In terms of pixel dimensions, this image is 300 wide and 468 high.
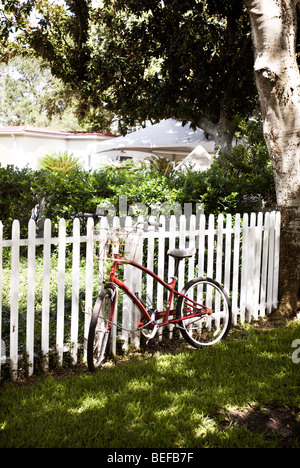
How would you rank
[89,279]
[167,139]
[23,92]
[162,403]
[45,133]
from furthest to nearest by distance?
[23,92] < [45,133] < [167,139] < [89,279] < [162,403]

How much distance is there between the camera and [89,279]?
4.44 meters

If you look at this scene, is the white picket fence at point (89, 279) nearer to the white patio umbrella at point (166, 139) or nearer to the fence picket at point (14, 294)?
the fence picket at point (14, 294)

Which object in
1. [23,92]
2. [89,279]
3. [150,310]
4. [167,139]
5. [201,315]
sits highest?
[23,92]

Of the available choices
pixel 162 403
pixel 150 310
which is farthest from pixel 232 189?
pixel 162 403

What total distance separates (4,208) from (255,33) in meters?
5.23

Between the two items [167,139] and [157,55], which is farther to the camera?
[167,139]

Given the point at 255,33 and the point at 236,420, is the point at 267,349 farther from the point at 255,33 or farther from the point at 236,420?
the point at 255,33

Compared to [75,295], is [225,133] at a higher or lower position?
higher

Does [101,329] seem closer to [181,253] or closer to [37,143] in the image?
[181,253]

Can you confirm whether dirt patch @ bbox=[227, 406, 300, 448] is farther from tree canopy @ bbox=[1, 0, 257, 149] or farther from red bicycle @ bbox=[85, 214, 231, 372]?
tree canopy @ bbox=[1, 0, 257, 149]

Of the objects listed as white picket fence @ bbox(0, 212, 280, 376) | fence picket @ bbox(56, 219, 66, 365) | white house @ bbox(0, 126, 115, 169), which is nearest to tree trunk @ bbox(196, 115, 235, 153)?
white picket fence @ bbox(0, 212, 280, 376)

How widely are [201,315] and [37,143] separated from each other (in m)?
25.4

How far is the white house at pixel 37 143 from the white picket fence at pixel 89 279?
21280 millimetres
